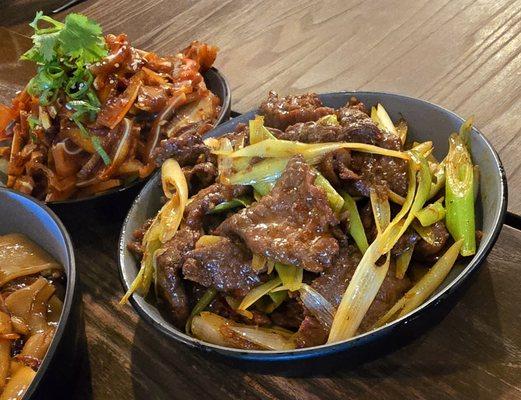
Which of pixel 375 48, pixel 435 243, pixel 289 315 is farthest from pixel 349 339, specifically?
pixel 375 48

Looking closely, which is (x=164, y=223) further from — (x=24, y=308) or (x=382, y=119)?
(x=382, y=119)

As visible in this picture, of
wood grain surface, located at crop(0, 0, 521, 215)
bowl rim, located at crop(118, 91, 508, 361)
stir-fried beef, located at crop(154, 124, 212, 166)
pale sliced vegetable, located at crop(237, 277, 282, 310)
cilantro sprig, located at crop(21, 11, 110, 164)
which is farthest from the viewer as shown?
wood grain surface, located at crop(0, 0, 521, 215)

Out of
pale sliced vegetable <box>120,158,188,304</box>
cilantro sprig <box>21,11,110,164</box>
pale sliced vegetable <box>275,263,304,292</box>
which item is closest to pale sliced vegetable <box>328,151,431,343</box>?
pale sliced vegetable <box>275,263,304,292</box>

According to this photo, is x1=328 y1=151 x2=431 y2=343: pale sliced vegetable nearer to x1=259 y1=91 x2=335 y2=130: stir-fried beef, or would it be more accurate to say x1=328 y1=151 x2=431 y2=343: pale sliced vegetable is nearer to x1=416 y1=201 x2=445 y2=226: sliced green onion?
x1=416 y1=201 x2=445 y2=226: sliced green onion

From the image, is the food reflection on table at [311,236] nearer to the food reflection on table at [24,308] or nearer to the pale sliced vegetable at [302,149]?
the pale sliced vegetable at [302,149]

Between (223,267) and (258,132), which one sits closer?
(223,267)

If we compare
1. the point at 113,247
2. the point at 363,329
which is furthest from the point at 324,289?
the point at 113,247

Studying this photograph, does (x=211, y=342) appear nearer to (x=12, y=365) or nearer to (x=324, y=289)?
(x=324, y=289)
